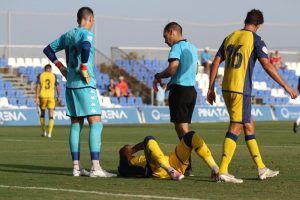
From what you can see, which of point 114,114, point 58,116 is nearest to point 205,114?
point 114,114

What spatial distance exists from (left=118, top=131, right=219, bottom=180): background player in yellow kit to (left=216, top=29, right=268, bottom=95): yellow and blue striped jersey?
2.67 ft

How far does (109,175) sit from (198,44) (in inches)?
1388

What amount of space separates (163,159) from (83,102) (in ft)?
5.37

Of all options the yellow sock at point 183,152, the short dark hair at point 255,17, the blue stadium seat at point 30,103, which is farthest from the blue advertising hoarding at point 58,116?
the short dark hair at point 255,17

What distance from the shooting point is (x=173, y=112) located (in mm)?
12773

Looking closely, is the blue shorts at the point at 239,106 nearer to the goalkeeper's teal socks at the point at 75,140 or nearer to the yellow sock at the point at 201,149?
the yellow sock at the point at 201,149

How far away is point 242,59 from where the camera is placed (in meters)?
11.8

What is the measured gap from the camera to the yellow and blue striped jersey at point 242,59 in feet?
38.7

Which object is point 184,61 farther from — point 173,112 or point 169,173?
point 169,173

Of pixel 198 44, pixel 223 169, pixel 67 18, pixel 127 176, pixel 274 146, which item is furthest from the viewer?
pixel 198 44

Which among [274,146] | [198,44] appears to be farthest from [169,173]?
[198,44]

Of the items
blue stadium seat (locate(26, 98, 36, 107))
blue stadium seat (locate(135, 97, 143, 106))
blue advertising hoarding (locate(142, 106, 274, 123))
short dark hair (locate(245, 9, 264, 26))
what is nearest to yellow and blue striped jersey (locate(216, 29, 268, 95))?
short dark hair (locate(245, 9, 264, 26))

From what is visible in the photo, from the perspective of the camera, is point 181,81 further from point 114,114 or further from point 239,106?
point 114,114

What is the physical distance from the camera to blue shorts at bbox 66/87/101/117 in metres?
12.8
